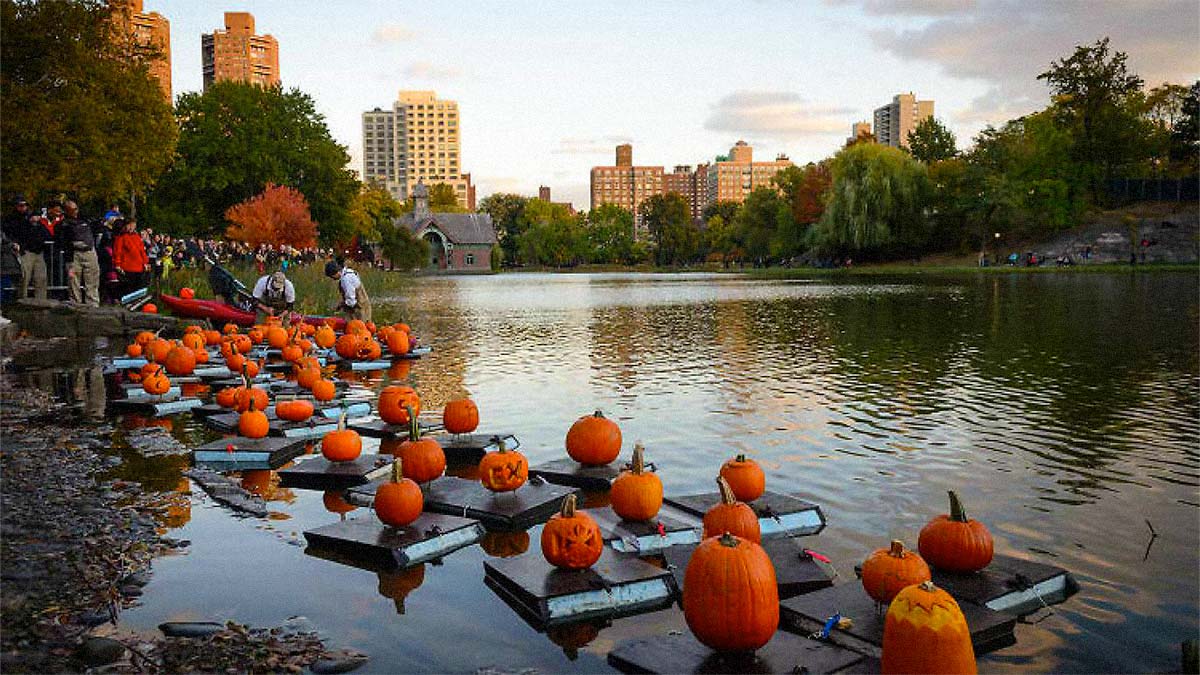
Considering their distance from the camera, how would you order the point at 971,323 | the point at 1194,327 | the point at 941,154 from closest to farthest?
the point at 1194,327
the point at 971,323
the point at 941,154

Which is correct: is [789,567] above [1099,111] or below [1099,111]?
below

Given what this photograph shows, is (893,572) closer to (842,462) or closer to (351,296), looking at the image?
(842,462)

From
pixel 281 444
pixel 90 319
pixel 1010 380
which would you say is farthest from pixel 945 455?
pixel 90 319

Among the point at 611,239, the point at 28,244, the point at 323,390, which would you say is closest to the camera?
the point at 323,390

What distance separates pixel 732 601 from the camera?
472 cm

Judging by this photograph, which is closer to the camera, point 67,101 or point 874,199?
point 67,101

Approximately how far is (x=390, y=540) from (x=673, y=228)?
434 ft

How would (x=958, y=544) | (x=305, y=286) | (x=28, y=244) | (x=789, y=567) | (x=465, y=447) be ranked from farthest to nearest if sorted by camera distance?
(x=305, y=286)
(x=28, y=244)
(x=465, y=447)
(x=789, y=567)
(x=958, y=544)

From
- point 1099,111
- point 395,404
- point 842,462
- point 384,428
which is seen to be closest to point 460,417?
point 395,404

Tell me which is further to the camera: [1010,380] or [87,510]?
[1010,380]

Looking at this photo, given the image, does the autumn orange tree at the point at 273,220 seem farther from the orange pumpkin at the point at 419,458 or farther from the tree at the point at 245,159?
the orange pumpkin at the point at 419,458

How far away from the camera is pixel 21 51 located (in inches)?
794

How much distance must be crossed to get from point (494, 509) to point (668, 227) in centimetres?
13179

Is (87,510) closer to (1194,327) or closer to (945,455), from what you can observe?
(945,455)
